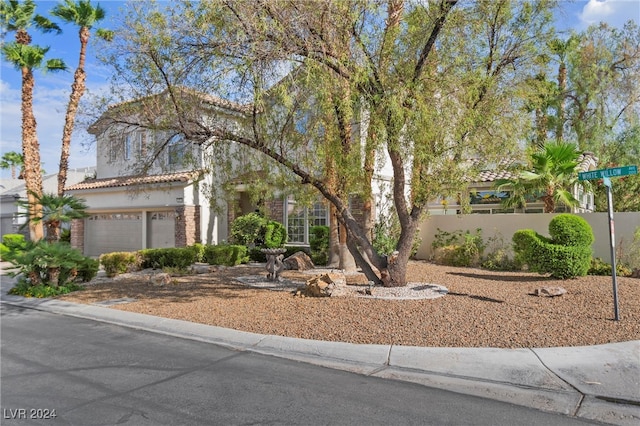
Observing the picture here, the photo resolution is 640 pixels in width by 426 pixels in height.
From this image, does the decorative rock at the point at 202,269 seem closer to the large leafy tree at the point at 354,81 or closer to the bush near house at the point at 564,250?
the large leafy tree at the point at 354,81

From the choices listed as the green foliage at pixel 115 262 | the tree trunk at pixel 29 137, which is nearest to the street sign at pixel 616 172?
the green foliage at pixel 115 262

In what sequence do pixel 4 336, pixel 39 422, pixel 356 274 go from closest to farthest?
pixel 39 422
pixel 4 336
pixel 356 274

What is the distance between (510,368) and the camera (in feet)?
18.0

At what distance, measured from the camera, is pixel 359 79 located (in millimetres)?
8062

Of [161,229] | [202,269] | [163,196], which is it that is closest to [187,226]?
[163,196]

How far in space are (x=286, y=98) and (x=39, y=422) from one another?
5.91 m

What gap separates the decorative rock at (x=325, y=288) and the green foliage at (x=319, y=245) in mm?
5981

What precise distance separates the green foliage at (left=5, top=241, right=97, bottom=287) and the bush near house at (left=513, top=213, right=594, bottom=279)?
1237cm

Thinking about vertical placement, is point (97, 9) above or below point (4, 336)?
above

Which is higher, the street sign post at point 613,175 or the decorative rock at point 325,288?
the street sign post at point 613,175

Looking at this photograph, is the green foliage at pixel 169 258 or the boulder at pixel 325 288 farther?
the green foliage at pixel 169 258

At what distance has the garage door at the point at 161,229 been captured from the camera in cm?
1939

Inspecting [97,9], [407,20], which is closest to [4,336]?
[407,20]

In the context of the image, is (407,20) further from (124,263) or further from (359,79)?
(124,263)
